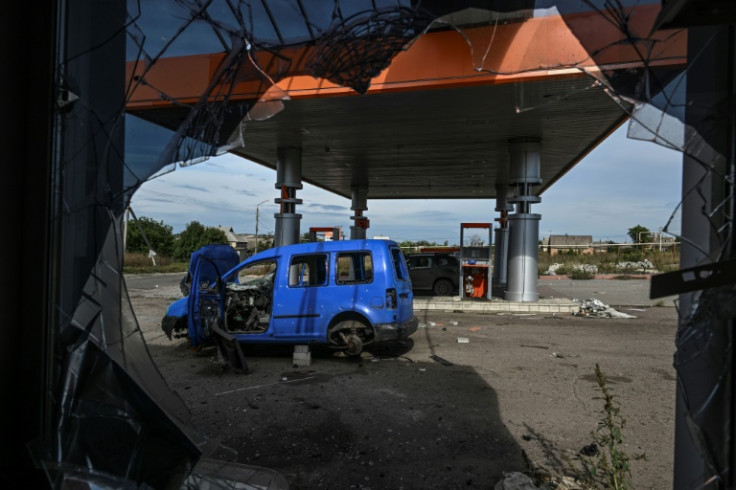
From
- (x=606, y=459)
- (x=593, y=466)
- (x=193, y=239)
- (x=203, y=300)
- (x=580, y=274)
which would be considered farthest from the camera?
(x=193, y=239)

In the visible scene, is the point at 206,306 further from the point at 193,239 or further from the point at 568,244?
the point at 193,239

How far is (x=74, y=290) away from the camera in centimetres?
208

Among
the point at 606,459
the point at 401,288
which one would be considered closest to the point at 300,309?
the point at 401,288

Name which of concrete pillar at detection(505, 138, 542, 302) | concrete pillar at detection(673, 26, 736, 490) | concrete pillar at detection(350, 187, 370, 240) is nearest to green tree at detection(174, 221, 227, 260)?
concrete pillar at detection(350, 187, 370, 240)

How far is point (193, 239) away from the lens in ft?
163

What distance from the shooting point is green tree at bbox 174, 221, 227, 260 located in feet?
157

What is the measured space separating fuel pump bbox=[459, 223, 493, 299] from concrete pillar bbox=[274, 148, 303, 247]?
17.2 feet

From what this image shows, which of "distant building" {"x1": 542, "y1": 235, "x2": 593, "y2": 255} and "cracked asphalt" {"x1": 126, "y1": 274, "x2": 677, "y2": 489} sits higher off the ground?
"distant building" {"x1": 542, "y1": 235, "x2": 593, "y2": 255}

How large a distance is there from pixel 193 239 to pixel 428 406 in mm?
50140

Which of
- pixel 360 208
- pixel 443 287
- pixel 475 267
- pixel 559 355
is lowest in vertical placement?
pixel 559 355

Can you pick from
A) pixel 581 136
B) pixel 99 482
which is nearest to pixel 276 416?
pixel 99 482

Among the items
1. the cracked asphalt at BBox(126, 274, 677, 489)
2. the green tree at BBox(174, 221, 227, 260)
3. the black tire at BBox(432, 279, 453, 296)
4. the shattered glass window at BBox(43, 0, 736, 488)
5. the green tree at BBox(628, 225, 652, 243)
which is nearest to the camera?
the shattered glass window at BBox(43, 0, 736, 488)

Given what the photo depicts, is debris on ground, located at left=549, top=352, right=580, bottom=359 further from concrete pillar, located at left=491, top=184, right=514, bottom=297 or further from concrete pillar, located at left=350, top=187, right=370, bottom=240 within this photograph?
concrete pillar, located at left=350, top=187, right=370, bottom=240

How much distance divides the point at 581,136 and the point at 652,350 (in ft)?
21.3
